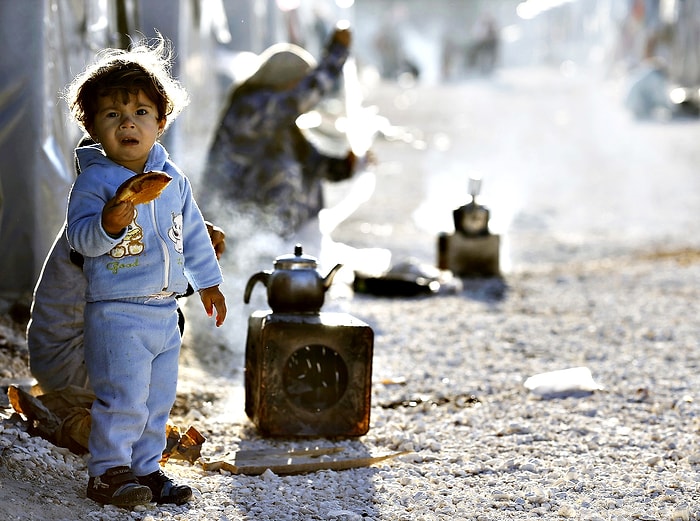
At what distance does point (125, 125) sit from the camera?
270 cm

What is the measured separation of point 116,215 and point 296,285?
1324 mm

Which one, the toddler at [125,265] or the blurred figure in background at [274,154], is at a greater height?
the blurred figure in background at [274,154]

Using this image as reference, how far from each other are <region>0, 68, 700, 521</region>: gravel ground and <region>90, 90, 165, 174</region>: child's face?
0.99 meters

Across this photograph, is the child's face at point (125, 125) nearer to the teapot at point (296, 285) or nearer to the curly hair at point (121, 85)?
the curly hair at point (121, 85)

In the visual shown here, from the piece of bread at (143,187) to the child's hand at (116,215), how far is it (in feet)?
0.05

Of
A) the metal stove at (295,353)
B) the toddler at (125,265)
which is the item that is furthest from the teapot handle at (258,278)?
the toddler at (125,265)

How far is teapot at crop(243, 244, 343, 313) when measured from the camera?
3.81m

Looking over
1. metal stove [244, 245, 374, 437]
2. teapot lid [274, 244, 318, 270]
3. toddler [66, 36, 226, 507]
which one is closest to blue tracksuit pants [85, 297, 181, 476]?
toddler [66, 36, 226, 507]

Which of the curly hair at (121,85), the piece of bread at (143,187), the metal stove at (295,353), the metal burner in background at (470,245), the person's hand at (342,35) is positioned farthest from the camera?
the metal burner in background at (470,245)

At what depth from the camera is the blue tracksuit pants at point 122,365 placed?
2742mm

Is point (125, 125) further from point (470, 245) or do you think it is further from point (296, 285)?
point (470, 245)

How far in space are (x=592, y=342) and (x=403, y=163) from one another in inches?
423

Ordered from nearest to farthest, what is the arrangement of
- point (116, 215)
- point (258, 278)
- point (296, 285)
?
1. point (116, 215)
2. point (296, 285)
3. point (258, 278)

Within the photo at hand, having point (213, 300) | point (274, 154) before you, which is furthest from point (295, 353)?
point (274, 154)
